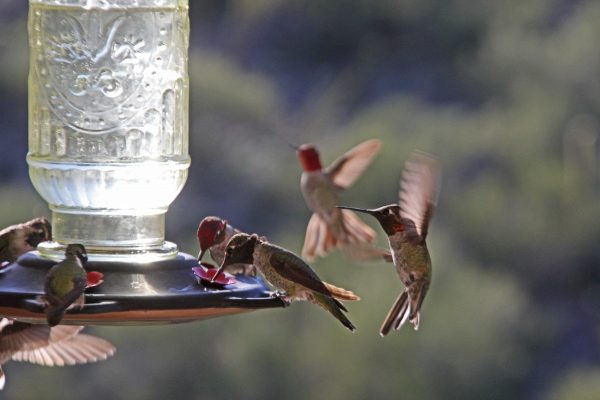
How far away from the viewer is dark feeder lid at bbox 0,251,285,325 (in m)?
2.92

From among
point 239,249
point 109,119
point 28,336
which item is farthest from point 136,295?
point 28,336

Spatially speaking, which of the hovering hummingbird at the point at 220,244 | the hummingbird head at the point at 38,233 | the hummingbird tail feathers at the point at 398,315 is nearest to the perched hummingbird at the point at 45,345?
the hummingbird head at the point at 38,233

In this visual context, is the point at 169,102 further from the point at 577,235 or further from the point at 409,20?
the point at 409,20

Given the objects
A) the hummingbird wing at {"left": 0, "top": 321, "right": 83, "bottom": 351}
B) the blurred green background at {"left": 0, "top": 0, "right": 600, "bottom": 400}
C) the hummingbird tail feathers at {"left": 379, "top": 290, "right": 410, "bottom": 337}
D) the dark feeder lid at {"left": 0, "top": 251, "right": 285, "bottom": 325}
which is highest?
the dark feeder lid at {"left": 0, "top": 251, "right": 285, "bottom": 325}

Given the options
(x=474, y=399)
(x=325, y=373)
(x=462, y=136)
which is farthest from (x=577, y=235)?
(x=325, y=373)

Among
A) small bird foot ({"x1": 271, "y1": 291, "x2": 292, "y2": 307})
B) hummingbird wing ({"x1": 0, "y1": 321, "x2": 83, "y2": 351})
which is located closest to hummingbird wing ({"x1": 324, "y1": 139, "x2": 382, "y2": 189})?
small bird foot ({"x1": 271, "y1": 291, "x2": 292, "y2": 307})

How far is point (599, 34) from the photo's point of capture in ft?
50.2

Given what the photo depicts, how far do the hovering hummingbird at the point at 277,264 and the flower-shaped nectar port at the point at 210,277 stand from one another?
0.9 inches

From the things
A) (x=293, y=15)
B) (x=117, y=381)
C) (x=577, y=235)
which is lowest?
(x=117, y=381)

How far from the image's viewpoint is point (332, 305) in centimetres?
340

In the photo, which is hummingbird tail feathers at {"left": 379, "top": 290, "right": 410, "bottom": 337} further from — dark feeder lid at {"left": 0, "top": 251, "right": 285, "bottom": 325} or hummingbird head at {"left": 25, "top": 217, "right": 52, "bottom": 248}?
hummingbird head at {"left": 25, "top": 217, "right": 52, "bottom": 248}

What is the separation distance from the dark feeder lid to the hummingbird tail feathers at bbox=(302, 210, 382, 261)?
0.59m

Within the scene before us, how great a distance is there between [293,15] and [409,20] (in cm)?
157

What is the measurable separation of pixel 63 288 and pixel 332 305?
77 centimetres
